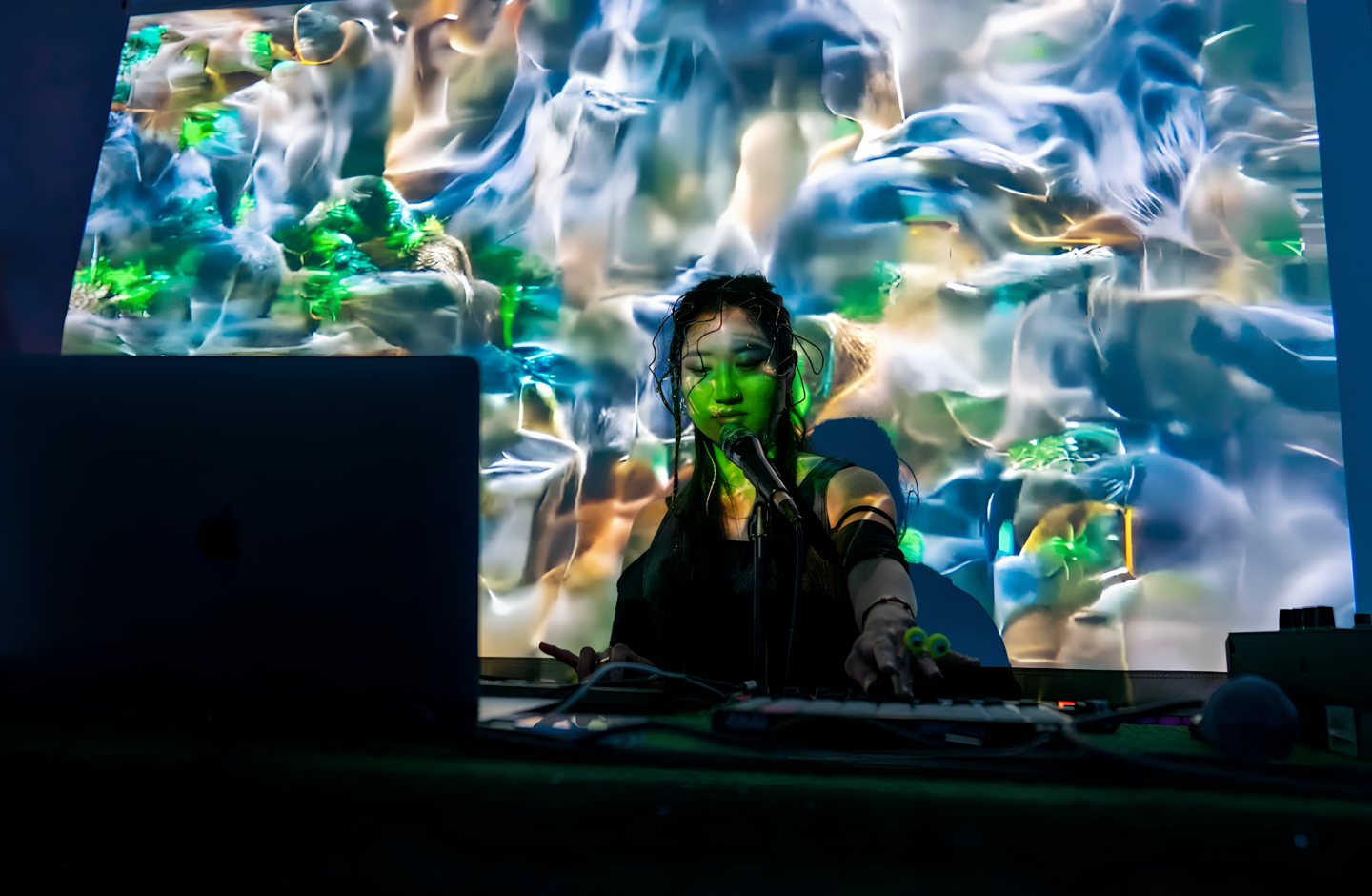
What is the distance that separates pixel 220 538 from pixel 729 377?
3.87ft

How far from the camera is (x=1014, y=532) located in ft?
8.00

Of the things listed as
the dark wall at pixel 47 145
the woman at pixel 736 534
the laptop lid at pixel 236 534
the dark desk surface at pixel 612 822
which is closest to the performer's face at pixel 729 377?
the woman at pixel 736 534

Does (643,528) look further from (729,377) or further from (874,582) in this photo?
(874,582)

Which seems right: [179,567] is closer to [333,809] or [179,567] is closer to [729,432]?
[333,809]

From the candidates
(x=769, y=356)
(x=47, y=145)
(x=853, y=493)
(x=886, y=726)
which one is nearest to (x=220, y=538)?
(x=886, y=726)

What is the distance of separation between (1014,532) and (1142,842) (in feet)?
7.18

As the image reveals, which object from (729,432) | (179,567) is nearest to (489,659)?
(729,432)

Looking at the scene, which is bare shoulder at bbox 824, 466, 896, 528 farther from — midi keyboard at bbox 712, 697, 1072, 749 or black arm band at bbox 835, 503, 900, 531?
midi keyboard at bbox 712, 697, 1072, 749

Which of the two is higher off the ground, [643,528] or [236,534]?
[643,528]

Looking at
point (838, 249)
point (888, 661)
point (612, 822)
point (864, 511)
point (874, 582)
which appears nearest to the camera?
point (612, 822)

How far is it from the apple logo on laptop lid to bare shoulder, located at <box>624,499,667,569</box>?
6.65 ft

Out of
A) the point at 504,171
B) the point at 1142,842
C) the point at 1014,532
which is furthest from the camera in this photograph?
the point at 504,171

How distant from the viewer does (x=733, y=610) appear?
1.66 m

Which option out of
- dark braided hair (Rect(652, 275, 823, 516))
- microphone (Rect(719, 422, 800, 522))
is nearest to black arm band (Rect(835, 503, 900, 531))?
dark braided hair (Rect(652, 275, 823, 516))
